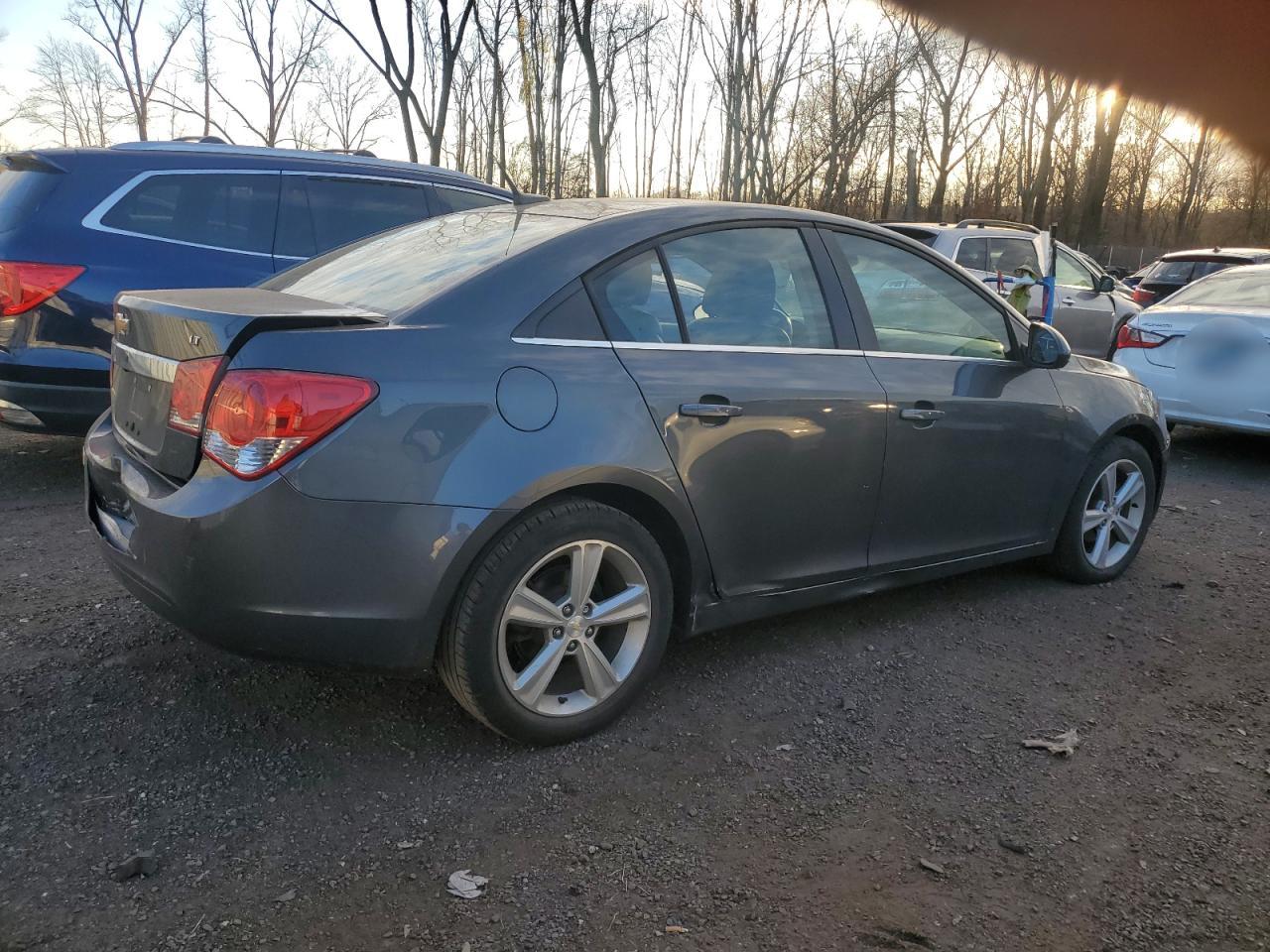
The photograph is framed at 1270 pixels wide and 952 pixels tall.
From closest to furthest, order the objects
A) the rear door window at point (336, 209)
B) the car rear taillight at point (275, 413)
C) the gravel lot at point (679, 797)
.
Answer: the gravel lot at point (679, 797), the car rear taillight at point (275, 413), the rear door window at point (336, 209)

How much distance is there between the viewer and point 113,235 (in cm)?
509

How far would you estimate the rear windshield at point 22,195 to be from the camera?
4.91 metres

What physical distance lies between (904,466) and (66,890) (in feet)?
9.06

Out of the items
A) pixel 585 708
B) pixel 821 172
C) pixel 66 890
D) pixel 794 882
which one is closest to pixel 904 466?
pixel 585 708

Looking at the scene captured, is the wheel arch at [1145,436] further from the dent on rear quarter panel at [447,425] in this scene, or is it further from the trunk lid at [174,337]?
the trunk lid at [174,337]

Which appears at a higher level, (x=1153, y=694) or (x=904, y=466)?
(x=904, y=466)

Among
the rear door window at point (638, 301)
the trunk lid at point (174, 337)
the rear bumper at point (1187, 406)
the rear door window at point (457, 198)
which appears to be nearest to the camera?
the trunk lid at point (174, 337)

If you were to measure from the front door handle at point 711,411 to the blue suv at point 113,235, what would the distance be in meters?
3.35

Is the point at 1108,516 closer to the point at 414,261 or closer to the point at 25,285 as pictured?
the point at 414,261

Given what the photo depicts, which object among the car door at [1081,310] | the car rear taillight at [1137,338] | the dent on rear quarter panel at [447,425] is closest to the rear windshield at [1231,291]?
Answer: the car rear taillight at [1137,338]

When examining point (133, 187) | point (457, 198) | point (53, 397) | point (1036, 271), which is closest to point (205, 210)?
point (133, 187)

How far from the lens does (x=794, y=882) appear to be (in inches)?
92.5

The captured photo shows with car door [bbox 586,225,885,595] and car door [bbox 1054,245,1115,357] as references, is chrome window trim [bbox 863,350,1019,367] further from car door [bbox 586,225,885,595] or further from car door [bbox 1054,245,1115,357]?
car door [bbox 1054,245,1115,357]

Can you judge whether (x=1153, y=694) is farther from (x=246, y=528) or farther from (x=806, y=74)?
(x=806, y=74)
